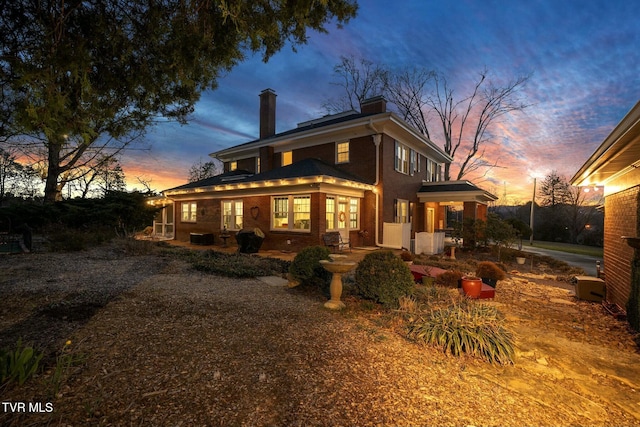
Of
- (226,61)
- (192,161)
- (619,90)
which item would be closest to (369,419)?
(226,61)

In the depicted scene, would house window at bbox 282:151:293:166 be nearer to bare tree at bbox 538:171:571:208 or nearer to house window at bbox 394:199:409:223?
house window at bbox 394:199:409:223

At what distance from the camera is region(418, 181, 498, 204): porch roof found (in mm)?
16516

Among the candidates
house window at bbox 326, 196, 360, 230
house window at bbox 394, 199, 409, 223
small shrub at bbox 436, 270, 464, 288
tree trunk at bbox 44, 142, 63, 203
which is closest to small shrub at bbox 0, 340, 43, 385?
small shrub at bbox 436, 270, 464, 288

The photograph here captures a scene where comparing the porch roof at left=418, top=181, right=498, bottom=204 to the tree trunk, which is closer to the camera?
the porch roof at left=418, top=181, right=498, bottom=204

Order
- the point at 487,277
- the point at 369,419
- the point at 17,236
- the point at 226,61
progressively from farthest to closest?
the point at 17,236
the point at 487,277
the point at 226,61
the point at 369,419

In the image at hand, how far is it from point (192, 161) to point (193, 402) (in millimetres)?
39954

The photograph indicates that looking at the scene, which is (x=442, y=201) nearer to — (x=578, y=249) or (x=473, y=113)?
(x=578, y=249)

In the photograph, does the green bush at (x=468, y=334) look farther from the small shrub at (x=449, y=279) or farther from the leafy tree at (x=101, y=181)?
the leafy tree at (x=101, y=181)

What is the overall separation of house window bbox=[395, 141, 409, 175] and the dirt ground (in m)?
11.0

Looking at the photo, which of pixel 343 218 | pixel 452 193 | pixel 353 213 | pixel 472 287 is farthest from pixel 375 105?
pixel 472 287

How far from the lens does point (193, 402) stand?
243cm

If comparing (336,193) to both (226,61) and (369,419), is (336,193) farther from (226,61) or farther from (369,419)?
(369,419)

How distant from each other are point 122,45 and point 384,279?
20.0ft

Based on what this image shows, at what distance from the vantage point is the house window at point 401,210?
52.3ft
